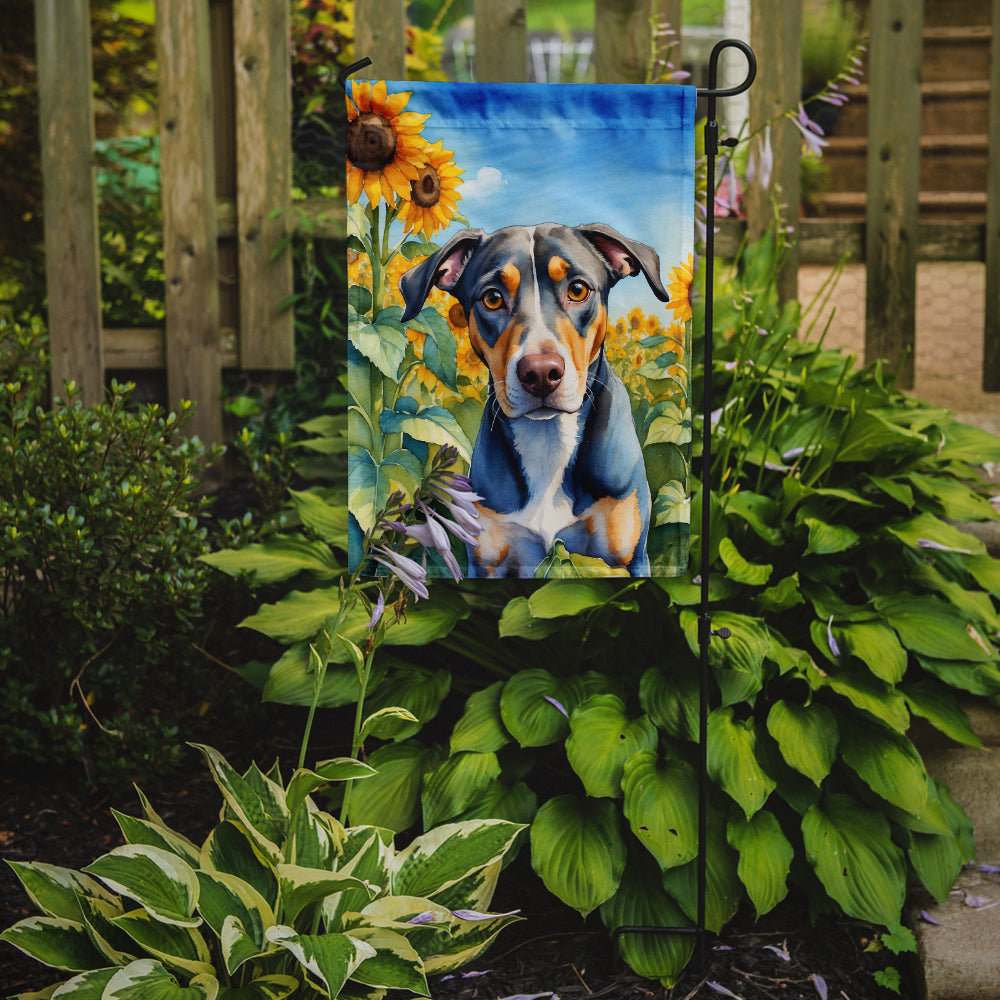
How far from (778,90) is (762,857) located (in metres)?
2.37

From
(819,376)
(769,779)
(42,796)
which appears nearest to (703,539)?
(769,779)

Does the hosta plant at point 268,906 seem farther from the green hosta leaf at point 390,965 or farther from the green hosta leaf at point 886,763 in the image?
the green hosta leaf at point 886,763

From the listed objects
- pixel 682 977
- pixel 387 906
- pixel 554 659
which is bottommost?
pixel 682 977

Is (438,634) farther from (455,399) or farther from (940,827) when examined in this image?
(940,827)

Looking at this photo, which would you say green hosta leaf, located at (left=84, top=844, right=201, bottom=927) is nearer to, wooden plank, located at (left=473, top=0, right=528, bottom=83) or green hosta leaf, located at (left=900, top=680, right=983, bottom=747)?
green hosta leaf, located at (left=900, top=680, right=983, bottom=747)

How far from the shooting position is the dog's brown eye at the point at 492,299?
1749 millimetres

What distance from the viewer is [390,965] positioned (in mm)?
1475

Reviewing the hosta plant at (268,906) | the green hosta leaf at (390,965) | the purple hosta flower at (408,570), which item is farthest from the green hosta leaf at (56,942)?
the purple hosta flower at (408,570)

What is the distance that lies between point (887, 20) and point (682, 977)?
9.53 ft

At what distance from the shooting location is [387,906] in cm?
156

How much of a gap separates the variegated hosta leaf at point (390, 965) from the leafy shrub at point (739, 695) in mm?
355

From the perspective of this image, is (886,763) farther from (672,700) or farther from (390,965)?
(390,965)

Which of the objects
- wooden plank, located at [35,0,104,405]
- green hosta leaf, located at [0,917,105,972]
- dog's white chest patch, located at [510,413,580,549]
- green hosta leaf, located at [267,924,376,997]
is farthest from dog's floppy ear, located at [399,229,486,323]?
wooden plank, located at [35,0,104,405]

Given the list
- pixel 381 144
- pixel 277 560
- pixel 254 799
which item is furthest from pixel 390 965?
pixel 381 144
